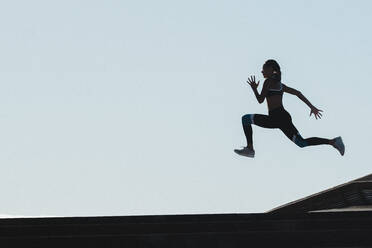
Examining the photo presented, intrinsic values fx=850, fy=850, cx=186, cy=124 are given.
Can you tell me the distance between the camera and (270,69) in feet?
53.5

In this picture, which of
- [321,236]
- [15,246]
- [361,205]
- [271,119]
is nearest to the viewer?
[15,246]

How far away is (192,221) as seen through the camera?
12.2m

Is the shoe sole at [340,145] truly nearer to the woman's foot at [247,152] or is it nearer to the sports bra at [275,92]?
the sports bra at [275,92]

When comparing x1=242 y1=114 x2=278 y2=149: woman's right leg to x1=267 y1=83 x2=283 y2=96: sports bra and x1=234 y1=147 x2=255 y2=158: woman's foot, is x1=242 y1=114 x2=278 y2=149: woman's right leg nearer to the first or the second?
x1=234 y1=147 x2=255 y2=158: woman's foot

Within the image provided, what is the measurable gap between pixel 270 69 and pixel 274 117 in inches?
36.6

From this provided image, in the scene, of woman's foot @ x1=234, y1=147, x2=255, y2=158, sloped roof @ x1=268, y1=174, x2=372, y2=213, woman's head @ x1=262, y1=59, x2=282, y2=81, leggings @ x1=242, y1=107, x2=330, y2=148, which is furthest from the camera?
sloped roof @ x1=268, y1=174, x2=372, y2=213

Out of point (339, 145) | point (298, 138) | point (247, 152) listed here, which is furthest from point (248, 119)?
point (339, 145)

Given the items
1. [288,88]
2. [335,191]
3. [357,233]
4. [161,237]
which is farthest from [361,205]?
[161,237]

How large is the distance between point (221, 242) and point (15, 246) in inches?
116

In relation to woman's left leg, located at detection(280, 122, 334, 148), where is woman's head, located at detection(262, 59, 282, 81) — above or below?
above

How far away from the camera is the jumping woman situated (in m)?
16.1

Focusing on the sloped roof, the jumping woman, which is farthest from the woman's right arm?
the sloped roof

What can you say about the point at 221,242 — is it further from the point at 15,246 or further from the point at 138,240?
the point at 15,246

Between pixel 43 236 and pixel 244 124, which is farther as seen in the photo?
pixel 244 124
